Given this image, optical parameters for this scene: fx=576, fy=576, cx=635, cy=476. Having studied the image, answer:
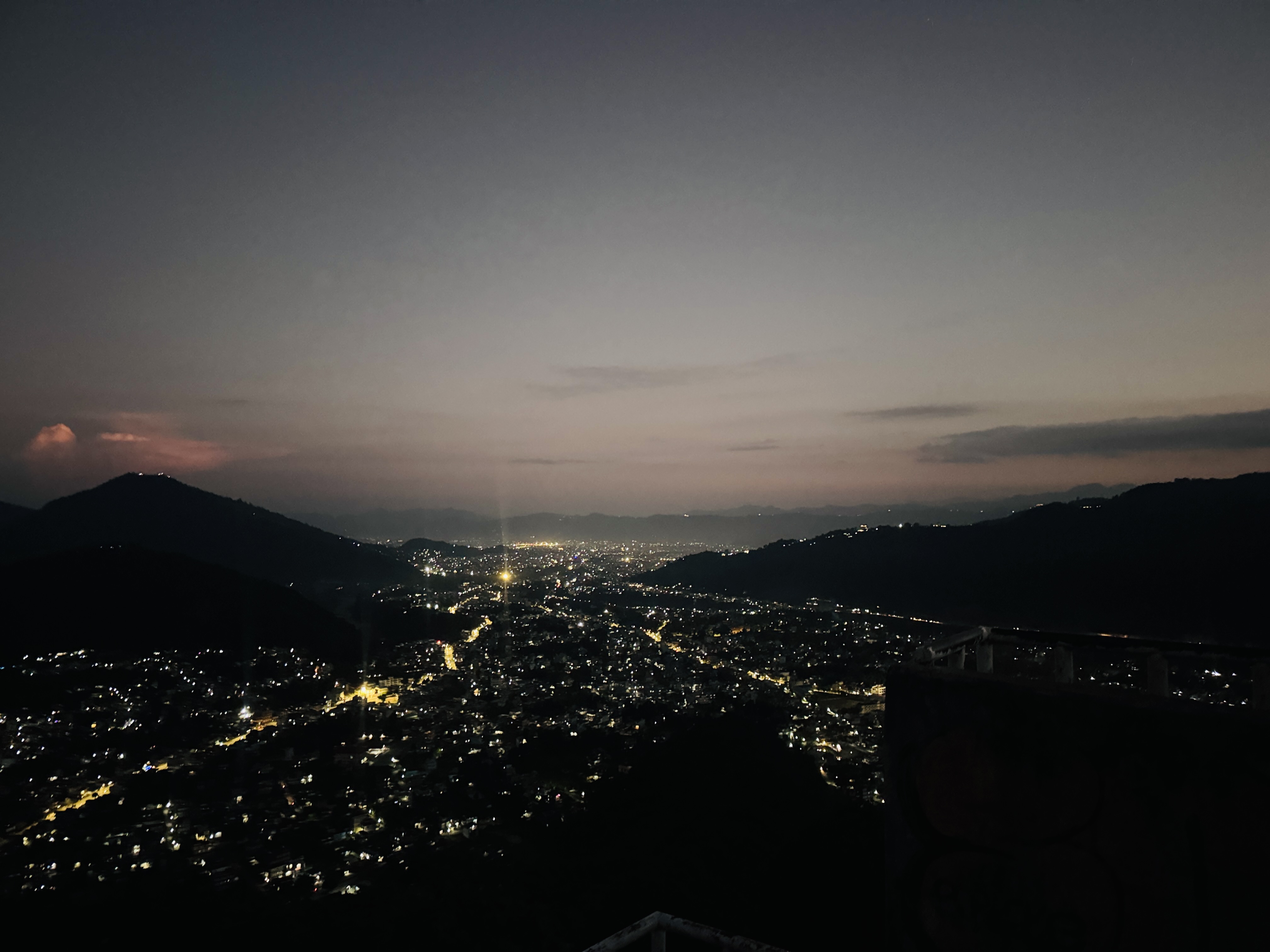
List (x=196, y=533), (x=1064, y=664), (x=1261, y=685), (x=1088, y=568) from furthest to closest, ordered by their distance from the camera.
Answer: (x=196, y=533) → (x=1088, y=568) → (x=1064, y=664) → (x=1261, y=685)

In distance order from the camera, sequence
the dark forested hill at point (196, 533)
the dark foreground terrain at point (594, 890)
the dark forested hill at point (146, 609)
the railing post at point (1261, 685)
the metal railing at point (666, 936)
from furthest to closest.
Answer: the dark forested hill at point (196, 533)
the dark forested hill at point (146, 609)
the dark foreground terrain at point (594, 890)
the metal railing at point (666, 936)
the railing post at point (1261, 685)

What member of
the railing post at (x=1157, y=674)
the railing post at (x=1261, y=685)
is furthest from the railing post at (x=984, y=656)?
the railing post at (x=1261, y=685)

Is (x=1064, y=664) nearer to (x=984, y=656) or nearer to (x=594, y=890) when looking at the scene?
(x=984, y=656)

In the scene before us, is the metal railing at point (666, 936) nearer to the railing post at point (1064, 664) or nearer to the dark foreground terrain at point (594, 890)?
the railing post at point (1064, 664)

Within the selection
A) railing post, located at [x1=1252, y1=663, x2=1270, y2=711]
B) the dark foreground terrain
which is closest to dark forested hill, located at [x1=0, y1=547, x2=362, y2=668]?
the dark foreground terrain

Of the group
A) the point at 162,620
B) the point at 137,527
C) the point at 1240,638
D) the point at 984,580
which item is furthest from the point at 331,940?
the point at 137,527

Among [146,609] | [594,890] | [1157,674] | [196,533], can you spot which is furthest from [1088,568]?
[196,533]

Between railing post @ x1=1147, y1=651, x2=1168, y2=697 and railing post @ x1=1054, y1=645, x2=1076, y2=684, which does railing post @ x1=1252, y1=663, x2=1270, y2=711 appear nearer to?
railing post @ x1=1147, y1=651, x2=1168, y2=697
